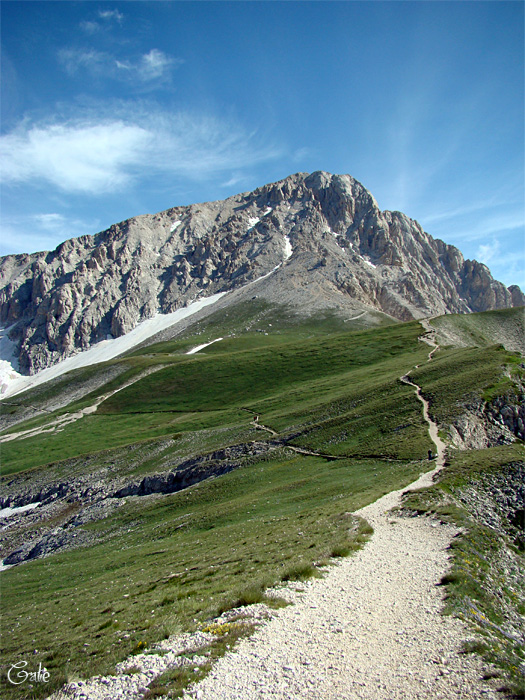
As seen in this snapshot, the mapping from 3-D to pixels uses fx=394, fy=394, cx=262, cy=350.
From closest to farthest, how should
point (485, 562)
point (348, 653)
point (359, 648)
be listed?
point (348, 653) → point (359, 648) → point (485, 562)

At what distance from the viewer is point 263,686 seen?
9.19 meters

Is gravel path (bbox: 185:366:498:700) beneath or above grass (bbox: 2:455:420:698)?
above

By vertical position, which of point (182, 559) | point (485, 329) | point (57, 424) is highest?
point (485, 329)

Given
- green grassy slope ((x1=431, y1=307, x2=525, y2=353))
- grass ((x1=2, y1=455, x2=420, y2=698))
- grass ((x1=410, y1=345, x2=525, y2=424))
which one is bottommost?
grass ((x1=2, y1=455, x2=420, y2=698))

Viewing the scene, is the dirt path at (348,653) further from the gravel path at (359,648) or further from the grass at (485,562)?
the grass at (485,562)

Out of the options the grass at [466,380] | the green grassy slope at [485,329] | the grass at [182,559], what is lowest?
the grass at [182,559]

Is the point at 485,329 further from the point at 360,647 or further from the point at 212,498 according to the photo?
the point at 360,647

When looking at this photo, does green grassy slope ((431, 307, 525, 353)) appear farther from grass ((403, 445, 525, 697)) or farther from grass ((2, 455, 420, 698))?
grass ((403, 445, 525, 697))

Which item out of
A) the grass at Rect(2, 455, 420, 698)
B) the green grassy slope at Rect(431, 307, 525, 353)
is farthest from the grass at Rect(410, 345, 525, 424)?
the green grassy slope at Rect(431, 307, 525, 353)

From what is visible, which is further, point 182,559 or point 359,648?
point 182,559

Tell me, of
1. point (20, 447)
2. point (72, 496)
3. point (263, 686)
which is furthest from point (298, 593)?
point (20, 447)

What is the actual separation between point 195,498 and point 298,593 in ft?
111

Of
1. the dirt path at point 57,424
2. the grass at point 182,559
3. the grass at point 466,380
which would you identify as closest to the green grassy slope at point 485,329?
the grass at point 466,380

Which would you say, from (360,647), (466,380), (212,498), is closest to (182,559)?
(360,647)
